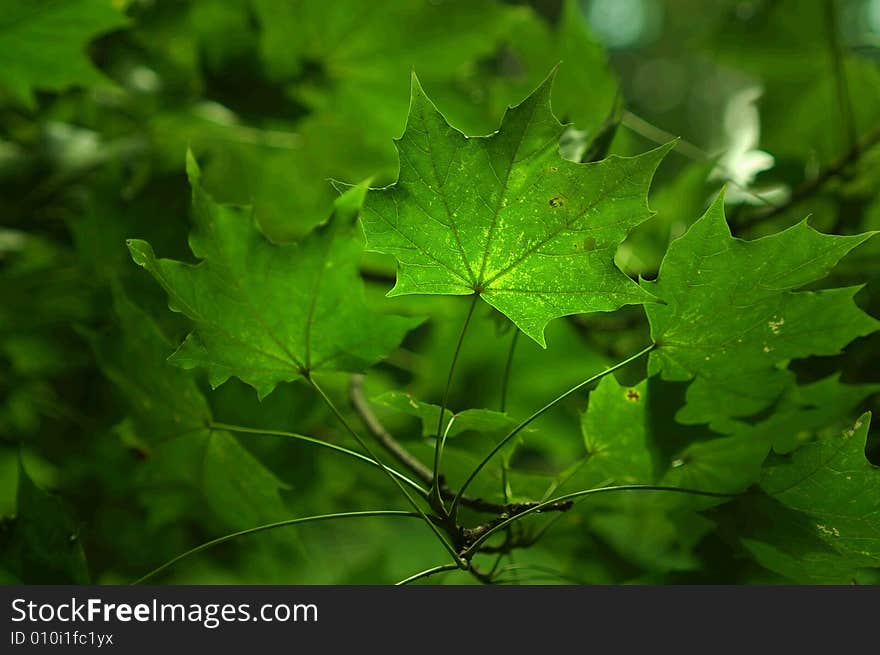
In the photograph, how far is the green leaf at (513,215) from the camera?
1.40ft

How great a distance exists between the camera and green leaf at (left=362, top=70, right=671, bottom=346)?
1.40 ft

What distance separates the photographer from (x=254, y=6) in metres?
0.85

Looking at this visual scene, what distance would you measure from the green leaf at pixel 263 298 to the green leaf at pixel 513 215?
4 cm

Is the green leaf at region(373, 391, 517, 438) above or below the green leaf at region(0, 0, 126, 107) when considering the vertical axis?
below

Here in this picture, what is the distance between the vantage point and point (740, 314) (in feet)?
1.52

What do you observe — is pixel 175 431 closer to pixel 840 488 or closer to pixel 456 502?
pixel 456 502

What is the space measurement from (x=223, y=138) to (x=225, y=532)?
50cm

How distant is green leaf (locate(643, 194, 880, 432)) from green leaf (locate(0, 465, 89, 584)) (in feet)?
1.38

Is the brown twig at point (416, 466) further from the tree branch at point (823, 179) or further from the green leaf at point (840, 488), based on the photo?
the tree branch at point (823, 179)

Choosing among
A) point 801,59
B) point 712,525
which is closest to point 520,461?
point 801,59

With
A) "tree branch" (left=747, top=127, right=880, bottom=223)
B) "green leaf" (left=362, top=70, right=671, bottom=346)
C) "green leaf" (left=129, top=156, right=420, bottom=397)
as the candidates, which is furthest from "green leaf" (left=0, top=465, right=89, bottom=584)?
"tree branch" (left=747, top=127, right=880, bottom=223)

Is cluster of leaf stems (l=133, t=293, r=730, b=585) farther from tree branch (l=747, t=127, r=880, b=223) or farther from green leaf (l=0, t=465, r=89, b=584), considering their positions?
tree branch (l=747, t=127, r=880, b=223)

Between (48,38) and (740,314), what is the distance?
667 millimetres

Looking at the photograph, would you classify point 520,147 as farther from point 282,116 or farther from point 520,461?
point 520,461
